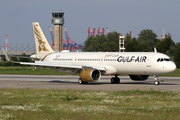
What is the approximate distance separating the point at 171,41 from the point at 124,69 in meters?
121

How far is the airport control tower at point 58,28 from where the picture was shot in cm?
17238

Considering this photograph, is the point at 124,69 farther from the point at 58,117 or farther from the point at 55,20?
the point at 55,20

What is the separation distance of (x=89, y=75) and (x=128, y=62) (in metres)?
4.89

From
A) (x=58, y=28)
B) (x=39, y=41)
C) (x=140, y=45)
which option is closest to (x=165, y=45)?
(x=140, y=45)

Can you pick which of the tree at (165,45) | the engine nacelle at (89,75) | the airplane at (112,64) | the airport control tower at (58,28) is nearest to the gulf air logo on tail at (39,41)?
the airplane at (112,64)

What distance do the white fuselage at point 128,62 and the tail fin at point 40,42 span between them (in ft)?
15.4

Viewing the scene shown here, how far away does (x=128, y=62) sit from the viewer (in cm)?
3562

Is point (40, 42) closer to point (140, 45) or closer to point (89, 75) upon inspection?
point (89, 75)

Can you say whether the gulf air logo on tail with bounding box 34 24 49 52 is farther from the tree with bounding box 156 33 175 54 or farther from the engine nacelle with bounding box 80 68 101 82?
the tree with bounding box 156 33 175 54

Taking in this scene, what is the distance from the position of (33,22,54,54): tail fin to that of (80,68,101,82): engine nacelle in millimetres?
10904

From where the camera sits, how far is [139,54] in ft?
118

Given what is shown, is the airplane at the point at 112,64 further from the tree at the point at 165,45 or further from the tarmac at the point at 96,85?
the tree at the point at 165,45

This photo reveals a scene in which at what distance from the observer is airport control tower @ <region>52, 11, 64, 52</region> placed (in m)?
172

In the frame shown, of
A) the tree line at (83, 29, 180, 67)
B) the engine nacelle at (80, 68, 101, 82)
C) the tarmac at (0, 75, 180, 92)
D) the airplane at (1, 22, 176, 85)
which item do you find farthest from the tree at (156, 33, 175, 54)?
the engine nacelle at (80, 68, 101, 82)
